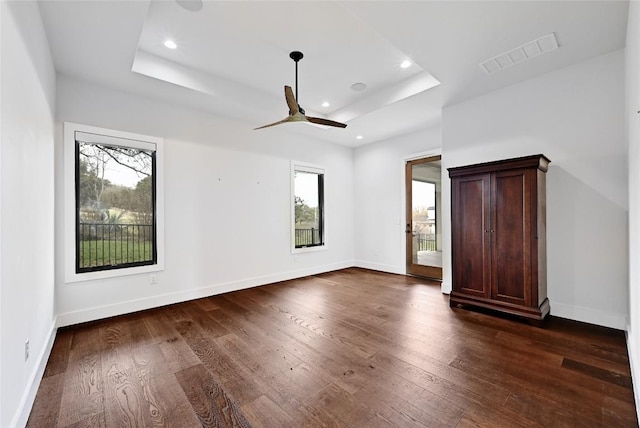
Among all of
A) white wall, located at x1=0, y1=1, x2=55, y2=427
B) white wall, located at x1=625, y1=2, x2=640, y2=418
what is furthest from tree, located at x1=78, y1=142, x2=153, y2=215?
white wall, located at x1=625, y1=2, x2=640, y2=418

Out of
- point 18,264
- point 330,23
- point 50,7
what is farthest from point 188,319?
point 330,23

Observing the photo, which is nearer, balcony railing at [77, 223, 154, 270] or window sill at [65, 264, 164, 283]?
window sill at [65, 264, 164, 283]

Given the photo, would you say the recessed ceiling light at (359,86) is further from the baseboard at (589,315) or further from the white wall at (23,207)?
the baseboard at (589,315)

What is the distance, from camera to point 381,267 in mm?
5832

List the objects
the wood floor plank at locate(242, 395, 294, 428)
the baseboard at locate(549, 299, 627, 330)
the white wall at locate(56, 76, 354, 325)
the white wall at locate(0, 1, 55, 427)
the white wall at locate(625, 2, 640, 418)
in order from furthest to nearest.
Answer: the white wall at locate(56, 76, 354, 325) < the baseboard at locate(549, 299, 627, 330) < the white wall at locate(625, 2, 640, 418) < the wood floor plank at locate(242, 395, 294, 428) < the white wall at locate(0, 1, 55, 427)

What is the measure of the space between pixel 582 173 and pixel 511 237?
1014 millimetres

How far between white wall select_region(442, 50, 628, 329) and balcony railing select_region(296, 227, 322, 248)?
3.57 metres

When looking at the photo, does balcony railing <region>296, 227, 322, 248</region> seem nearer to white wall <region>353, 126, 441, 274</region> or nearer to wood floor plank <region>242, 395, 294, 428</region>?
white wall <region>353, 126, 441, 274</region>

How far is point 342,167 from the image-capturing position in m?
6.25

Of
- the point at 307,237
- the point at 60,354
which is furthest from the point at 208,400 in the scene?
the point at 307,237

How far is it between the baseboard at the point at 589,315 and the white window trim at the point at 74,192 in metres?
4.91

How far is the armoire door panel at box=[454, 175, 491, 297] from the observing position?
3.29 meters

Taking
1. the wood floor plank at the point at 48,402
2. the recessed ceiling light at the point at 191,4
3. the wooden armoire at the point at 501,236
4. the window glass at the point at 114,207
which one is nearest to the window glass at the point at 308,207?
the window glass at the point at 114,207

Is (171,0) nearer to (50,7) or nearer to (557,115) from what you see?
(50,7)
